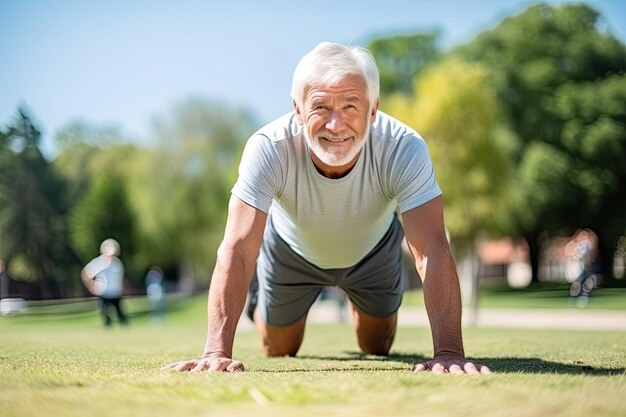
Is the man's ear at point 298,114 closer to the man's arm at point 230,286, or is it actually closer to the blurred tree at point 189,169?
the man's arm at point 230,286

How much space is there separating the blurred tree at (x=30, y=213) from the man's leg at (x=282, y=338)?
279 inches

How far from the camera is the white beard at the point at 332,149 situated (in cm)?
440

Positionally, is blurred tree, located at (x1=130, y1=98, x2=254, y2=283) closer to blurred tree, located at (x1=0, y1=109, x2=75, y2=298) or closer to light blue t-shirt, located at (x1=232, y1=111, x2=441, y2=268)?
blurred tree, located at (x1=0, y1=109, x2=75, y2=298)

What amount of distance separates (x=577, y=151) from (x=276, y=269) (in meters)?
32.9

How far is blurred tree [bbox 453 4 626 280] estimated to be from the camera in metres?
35.3

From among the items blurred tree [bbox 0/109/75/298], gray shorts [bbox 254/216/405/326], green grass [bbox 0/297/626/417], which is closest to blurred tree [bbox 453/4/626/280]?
blurred tree [bbox 0/109/75/298]

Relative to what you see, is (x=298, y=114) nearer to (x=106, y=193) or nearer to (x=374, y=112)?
(x=374, y=112)

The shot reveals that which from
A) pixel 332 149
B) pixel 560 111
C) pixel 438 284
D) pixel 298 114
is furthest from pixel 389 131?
pixel 560 111

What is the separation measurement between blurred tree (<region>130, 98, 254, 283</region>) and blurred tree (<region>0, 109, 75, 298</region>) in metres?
19.1

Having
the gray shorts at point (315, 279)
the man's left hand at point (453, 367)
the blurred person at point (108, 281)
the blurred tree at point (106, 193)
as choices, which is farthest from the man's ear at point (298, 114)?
the blurred tree at point (106, 193)

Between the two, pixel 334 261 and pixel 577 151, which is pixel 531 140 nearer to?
pixel 577 151

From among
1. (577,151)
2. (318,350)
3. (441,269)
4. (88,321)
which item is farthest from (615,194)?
(441,269)

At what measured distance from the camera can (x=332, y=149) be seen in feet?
14.6

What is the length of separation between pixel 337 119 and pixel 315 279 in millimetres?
1921
